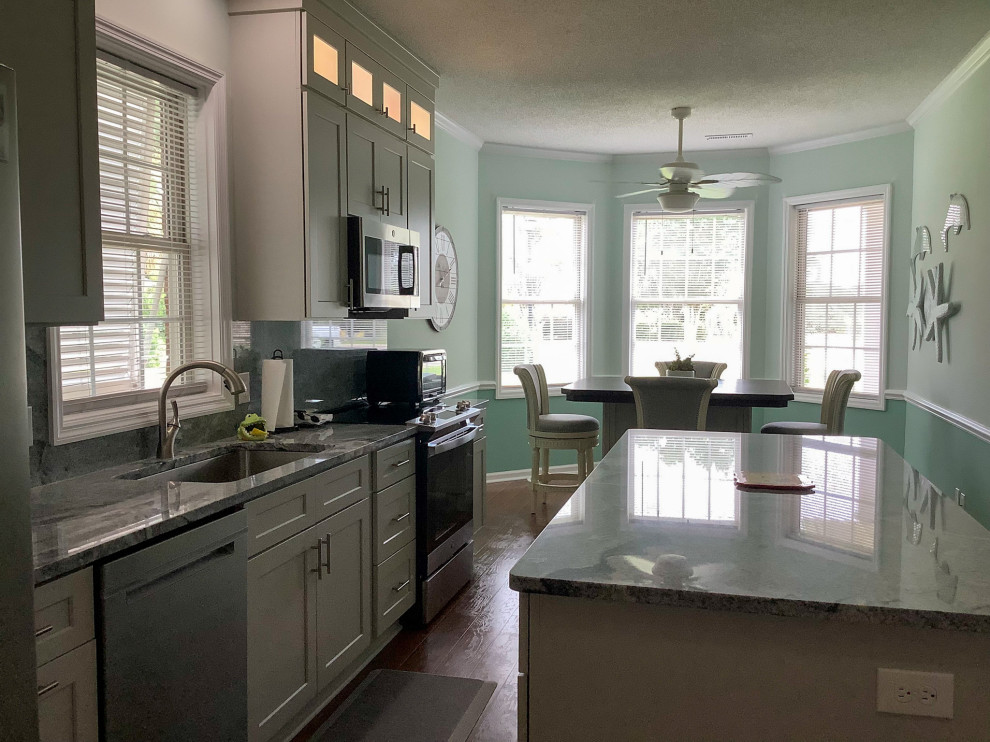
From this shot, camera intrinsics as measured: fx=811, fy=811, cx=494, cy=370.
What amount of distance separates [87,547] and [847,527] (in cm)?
154


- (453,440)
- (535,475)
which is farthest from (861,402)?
(453,440)

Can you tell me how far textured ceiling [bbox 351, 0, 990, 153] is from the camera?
3566 mm

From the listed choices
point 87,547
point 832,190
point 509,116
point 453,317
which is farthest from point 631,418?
point 87,547

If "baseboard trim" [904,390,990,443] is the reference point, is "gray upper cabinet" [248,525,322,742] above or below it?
below

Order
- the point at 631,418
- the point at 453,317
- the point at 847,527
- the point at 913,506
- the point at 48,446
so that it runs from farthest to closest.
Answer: the point at 453,317 → the point at 631,418 → the point at 48,446 → the point at 913,506 → the point at 847,527

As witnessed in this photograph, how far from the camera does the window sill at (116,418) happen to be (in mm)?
2307

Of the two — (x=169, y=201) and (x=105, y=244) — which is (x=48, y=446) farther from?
(x=169, y=201)

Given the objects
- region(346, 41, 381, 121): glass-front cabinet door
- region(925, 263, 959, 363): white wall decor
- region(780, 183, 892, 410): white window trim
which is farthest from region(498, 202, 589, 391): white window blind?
region(346, 41, 381, 121): glass-front cabinet door

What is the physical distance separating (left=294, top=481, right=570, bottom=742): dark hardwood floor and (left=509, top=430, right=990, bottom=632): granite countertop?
115 cm

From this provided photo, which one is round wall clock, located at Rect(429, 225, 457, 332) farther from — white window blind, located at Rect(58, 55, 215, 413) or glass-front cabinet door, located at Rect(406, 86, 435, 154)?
white window blind, located at Rect(58, 55, 215, 413)

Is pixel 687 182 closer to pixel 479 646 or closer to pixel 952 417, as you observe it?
pixel 952 417

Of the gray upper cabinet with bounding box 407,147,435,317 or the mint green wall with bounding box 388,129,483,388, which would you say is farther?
the mint green wall with bounding box 388,129,483,388

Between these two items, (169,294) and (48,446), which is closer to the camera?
(48,446)

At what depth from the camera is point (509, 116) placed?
5.56 m
